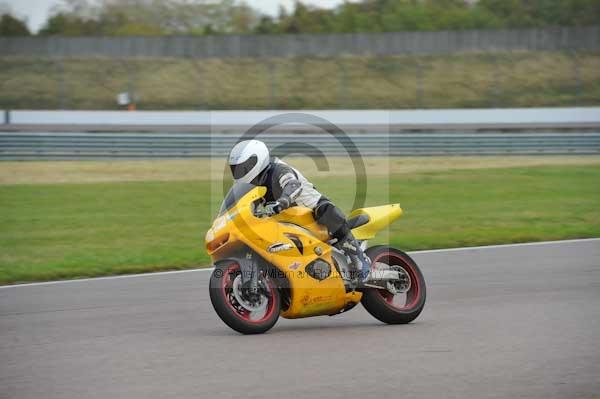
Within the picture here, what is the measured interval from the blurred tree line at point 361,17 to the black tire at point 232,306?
47285 mm

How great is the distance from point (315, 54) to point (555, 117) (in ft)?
50.3

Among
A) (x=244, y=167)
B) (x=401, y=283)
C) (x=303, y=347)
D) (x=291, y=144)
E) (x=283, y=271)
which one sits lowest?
(x=291, y=144)

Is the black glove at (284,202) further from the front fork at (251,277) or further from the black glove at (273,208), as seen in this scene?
the front fork at (251,277)

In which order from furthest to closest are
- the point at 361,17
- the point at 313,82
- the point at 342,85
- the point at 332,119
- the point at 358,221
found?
the point at 361,17 < the point at 313,82 < the point at 342,85 < the point at 332,119 < the point at 358,221

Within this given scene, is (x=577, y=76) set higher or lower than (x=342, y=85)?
higher

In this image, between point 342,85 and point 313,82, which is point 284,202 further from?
point 313,82

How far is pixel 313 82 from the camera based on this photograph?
4319cm

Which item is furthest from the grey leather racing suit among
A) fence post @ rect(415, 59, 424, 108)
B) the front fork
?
fence post @ rect(415, 59, 424, 108)

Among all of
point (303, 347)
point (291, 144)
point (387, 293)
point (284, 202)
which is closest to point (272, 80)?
point (291, 144)

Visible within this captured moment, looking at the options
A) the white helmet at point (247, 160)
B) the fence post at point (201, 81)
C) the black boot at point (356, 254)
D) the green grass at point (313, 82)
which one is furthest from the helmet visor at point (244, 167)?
the fence post at point (201, 81)

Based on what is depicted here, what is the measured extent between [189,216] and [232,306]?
9668mm

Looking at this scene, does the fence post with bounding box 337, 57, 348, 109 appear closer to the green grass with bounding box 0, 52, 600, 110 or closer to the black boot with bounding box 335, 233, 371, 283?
the green grass with bounding box 0, 52, 600, 110

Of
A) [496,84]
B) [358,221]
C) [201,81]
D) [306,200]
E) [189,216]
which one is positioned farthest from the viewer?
[201,81]

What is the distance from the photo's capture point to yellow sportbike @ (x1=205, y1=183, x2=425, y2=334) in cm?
679
